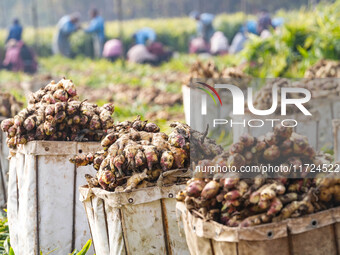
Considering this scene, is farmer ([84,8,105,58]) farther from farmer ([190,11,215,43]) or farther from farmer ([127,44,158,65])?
farmer ([127,44,158,65])

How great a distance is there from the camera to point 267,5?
3356 cm

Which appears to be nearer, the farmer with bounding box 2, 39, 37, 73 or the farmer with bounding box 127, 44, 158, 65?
the farmer with bounding box 2, 39, 37, 73

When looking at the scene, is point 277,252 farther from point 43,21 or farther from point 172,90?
point 43,21

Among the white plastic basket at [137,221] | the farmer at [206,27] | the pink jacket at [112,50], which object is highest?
the farmer at [206,27]

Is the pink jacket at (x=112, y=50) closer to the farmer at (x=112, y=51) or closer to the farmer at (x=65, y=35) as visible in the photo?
the farmer at (x=112, y=51)

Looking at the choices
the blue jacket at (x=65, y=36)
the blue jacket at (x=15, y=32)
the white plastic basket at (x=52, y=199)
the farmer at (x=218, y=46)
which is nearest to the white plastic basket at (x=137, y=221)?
the white plastic basket at (x=52, y=199)

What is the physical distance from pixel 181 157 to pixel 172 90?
862cm

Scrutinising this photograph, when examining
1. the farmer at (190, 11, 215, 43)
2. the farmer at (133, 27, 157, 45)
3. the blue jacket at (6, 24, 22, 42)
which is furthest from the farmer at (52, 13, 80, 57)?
the farmer at (190, 11, 215, 43)

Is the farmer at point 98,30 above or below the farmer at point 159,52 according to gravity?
above

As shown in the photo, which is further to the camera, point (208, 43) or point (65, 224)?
point (208, 43)

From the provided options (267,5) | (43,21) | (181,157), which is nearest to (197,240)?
(181,157)

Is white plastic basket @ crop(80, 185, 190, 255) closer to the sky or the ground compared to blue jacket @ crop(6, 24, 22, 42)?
closer to the ground

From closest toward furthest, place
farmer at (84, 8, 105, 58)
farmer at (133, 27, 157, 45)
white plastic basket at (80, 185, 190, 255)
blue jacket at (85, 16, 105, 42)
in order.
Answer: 1. white plastic basket at (80, 185, 190, 255)
2. farmer at (133, 27, 157, 45)
3. farmer at (84, 8, 105, 58)
4. blue jacket at (85, 16, 105, 42)

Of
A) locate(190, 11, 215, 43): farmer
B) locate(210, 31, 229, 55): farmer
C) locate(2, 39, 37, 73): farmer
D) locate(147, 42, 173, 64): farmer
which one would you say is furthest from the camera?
locate(190, 11, 215, 43): farmer
